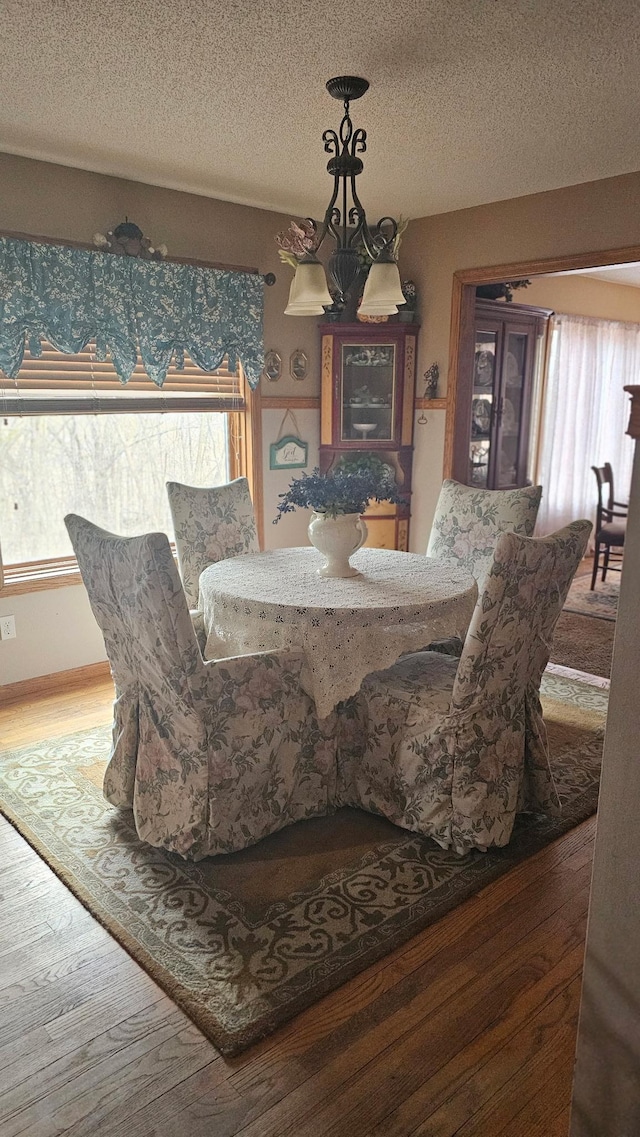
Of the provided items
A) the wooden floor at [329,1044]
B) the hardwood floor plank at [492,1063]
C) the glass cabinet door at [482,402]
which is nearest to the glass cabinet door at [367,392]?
the glass cabinet door at [482,402]

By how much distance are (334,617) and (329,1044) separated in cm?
119

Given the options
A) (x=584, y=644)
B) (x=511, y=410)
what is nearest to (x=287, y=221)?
(x=511, y=410)

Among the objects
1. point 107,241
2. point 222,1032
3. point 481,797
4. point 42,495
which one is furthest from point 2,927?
point 107,241

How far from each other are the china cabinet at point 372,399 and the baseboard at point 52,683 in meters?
1.91

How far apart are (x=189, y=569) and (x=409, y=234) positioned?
2.67 metres

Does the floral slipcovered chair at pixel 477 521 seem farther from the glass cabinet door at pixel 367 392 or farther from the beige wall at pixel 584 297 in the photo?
the beige wall at pixel 584 297

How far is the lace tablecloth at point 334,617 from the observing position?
8.13 ft

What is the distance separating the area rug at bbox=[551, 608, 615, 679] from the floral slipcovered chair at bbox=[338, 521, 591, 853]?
64.6 inches

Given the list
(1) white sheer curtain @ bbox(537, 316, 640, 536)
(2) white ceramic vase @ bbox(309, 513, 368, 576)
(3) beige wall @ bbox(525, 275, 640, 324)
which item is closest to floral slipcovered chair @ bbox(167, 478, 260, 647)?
(2) white ceramic vase @ bbox(309, 513, 368, 576)

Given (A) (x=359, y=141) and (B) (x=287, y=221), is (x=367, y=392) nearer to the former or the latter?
(B) (x=287, y=221)

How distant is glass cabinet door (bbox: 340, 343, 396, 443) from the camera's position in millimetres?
4762

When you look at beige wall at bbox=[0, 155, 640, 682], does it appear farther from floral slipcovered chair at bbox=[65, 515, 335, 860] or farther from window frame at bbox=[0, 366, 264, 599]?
floral slipcovered chair at bbox=[65, 515, 335, 860]

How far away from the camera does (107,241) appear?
3.69 m

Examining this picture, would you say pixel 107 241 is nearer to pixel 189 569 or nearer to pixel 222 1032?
pixel 189 569
